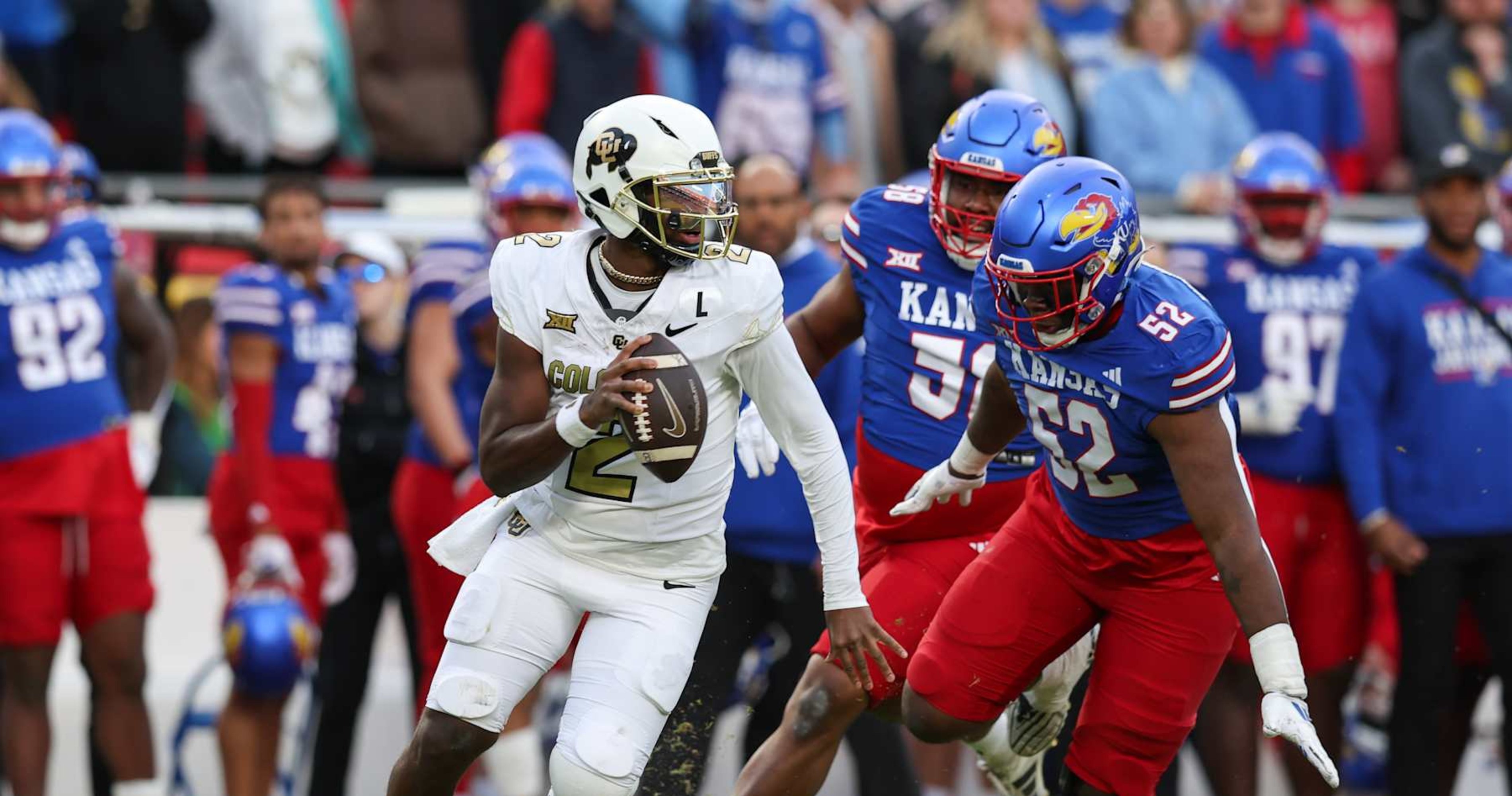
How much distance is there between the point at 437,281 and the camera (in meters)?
7.54

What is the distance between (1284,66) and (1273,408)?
310 cm

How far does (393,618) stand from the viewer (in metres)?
9.25

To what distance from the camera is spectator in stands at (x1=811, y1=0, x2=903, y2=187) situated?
1007 cm

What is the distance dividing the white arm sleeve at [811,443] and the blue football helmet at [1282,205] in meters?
2.84

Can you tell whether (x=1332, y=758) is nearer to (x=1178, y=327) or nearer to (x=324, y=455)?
(x=1178, y=327)

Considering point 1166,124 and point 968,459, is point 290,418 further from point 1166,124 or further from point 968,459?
point 1166,124

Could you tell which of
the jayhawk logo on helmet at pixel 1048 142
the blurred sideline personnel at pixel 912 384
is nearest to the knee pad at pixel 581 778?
the blurred sideline personnel at pixel 912 384

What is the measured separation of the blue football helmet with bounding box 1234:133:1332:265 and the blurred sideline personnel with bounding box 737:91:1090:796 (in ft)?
6.07

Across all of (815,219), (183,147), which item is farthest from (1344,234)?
(183,147)

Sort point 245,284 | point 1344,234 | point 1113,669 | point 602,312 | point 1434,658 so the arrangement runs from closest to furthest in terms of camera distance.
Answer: point 602,312 < point 1113,669 < point 1434,658 < point 245,284 < point 1344,234

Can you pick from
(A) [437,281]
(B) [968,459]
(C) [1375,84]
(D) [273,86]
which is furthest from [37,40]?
(C) [1375,84]

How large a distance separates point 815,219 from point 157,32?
9.33ft

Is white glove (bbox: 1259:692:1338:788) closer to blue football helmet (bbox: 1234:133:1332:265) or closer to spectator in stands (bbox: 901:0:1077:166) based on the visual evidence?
blue football helmet (bbox: 1234:133:1332:265)

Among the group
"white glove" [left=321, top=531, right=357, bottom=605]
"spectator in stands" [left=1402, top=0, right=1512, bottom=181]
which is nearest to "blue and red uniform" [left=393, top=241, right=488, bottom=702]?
"white glove" [left=321, top=531, right=357, bottom=605]
